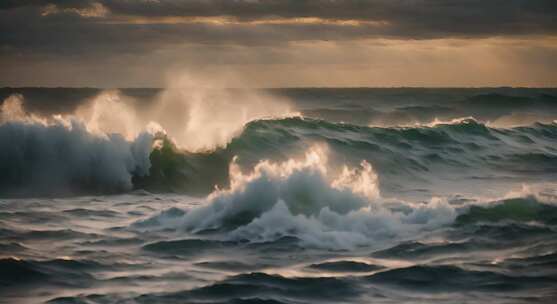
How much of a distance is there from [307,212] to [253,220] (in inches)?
49.7

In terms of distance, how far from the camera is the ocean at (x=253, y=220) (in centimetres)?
966

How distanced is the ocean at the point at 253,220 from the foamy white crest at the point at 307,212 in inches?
1.4

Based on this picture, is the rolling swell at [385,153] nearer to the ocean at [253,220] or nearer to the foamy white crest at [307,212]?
the ocean at [253,220]

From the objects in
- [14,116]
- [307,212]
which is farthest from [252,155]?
[307,212]

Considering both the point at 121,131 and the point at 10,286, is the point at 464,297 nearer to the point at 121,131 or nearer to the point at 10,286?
the point at 10,286

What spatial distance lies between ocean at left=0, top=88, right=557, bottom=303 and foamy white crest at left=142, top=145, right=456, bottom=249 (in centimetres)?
4

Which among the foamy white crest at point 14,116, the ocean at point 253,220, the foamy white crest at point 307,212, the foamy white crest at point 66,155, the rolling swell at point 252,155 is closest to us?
the ocean at point 253,220

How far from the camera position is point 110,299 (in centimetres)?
900

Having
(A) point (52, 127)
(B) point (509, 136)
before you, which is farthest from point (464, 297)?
(B) point (509, 136)

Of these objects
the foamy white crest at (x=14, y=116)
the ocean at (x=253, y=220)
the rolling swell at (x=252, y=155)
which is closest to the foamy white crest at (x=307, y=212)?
the ocean at (x=253, y=220)

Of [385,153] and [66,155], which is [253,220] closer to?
[66,155]

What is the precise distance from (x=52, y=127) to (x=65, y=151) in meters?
1.16

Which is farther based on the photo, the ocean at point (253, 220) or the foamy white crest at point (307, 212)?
the foamy white crest at point (307, 212)

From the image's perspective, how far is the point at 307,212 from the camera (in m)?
14.0
